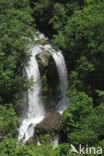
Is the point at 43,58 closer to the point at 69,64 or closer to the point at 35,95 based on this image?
the point at 69,64

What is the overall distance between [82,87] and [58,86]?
210 cm

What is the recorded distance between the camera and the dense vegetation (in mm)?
9211

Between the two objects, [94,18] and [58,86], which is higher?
[94,18]

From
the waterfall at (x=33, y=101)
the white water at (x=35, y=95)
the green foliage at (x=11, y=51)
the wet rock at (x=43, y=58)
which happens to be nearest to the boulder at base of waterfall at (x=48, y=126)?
the white water at (x=35, y=95)

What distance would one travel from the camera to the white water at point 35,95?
39.9 feet

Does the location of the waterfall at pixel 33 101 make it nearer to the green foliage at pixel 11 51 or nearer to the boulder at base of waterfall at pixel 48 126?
the green foliage at pixel 11 51

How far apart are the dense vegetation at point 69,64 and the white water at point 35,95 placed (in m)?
0.63

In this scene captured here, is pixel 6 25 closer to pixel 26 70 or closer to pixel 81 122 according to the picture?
pixel 26 70

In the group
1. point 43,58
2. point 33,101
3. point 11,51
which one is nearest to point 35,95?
point 33,101

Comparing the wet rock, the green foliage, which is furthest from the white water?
the green foliage

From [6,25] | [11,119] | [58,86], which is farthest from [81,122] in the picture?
[6,25]

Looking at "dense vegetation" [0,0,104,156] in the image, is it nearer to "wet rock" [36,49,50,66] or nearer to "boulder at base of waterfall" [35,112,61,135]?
"boulder at base of waterfall" [35,112,61,135]

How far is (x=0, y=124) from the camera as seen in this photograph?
8594 mm

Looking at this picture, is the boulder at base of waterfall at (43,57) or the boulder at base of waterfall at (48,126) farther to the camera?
the boulder at base of waterfall at (43,57)
